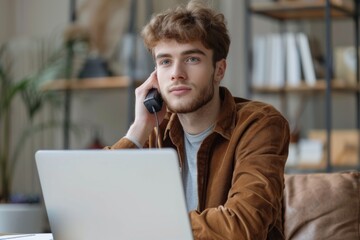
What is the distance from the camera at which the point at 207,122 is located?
219 cm

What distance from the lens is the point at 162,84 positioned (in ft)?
7.02

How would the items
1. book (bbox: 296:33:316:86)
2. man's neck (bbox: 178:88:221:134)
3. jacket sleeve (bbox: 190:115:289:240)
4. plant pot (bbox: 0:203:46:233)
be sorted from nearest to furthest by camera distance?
jacket sleeve (bbox: 190:115:289:240) → man's neck (bbox: 178:88:221:134) → plant pot (bbox: 0:203:46:233) → book (bbox: 296:33:316:86)

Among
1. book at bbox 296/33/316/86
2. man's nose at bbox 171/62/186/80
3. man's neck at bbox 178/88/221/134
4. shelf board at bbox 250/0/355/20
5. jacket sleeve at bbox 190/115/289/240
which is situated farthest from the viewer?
book at bbox 296/33/316/86

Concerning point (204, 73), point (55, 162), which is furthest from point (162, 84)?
point (55, 162)

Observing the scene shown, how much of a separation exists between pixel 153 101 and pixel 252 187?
46cm

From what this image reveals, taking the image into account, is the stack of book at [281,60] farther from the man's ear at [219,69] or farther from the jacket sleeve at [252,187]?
the jacket sleeve at [252,187]

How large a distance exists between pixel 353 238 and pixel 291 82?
2.51 meters

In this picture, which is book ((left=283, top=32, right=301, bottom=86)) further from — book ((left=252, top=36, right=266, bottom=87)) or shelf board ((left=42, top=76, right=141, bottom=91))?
shelf board ((left=42, top=76, right=141, bottom=91))

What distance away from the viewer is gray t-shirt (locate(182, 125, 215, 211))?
82.9 inches

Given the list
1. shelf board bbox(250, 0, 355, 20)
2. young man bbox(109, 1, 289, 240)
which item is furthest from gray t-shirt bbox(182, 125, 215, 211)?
shelf board bbox(250, 0, 355, 20)

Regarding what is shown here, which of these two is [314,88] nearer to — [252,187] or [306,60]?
[306,60]

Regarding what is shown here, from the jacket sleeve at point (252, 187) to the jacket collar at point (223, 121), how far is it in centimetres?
4

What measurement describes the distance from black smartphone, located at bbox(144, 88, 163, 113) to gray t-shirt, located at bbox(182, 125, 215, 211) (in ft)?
0.35

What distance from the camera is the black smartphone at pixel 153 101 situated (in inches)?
87.3
